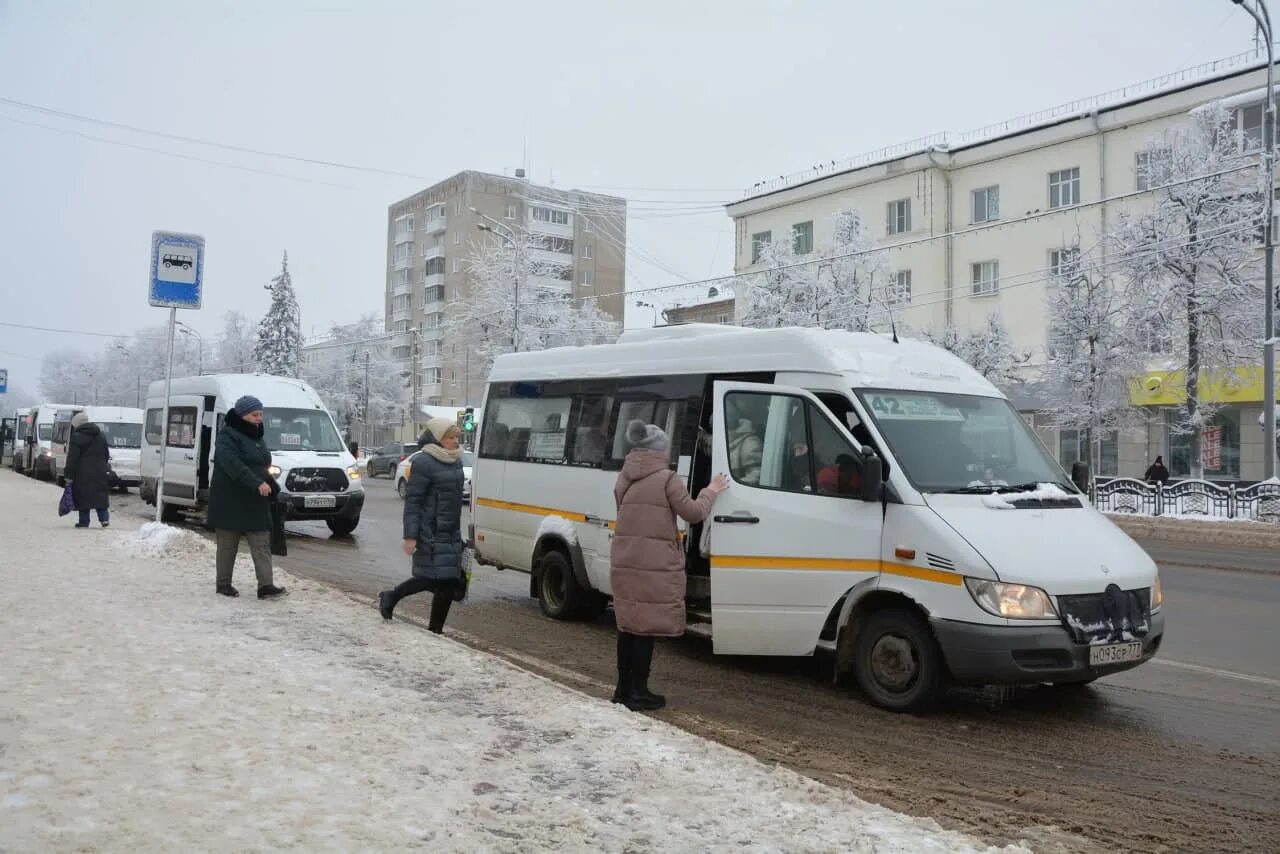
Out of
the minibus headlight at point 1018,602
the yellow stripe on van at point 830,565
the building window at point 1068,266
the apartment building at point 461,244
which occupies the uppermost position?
the apartment building at point 461,244

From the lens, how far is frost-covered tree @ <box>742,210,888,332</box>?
3894 centimetres

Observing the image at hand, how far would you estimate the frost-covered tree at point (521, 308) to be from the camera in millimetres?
51875

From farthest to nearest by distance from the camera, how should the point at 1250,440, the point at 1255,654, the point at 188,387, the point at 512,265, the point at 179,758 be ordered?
the point at 512,265 < the point at 1250,440 < the point at 188,387 < the point at 1255,654 < the point at 179,758

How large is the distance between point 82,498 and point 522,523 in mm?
8821

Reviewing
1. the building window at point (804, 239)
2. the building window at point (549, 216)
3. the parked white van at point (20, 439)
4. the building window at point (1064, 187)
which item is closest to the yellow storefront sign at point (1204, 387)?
the building window at point (1064, 187)

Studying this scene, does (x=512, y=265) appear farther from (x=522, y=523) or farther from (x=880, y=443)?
(x=880, y=443)

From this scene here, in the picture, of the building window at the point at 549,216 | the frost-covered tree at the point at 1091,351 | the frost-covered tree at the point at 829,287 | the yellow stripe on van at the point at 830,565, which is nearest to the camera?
the yellow stripe on van at the point at 830,565

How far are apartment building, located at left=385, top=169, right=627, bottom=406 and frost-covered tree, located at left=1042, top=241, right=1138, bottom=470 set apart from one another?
54538 mm

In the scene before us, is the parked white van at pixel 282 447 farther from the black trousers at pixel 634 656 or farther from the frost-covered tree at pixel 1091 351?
the frost-covered tree at pixel 1091 351

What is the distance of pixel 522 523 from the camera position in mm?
10359

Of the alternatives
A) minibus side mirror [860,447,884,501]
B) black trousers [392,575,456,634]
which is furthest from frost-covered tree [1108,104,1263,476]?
black trousers [392,575,456,634]

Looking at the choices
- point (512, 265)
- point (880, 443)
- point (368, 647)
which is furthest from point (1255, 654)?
point (512, 265)

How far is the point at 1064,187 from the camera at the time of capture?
41188mm

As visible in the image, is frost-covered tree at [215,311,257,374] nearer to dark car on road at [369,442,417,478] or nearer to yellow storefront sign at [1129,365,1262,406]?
dark car on road at [369,442,417,478]
